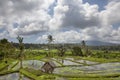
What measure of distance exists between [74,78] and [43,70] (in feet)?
56.8

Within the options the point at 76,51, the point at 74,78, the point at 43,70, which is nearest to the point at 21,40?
the point at 43,70

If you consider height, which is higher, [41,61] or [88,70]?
[41,61]

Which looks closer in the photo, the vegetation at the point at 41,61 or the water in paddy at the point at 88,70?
the vegetation at the point at 41,61

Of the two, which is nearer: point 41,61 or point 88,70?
point 88,70

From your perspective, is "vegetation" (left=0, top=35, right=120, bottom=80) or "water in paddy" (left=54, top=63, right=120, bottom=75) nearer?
"vegetation" (left=0, top=35, right=120, bottom=80)

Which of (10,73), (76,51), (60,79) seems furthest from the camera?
(76,51)

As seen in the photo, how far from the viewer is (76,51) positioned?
147250 mm

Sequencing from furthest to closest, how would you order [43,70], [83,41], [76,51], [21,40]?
[83,41]
[76,51]
[21,40]
[43,70]

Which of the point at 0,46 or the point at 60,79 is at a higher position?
the point at 0,46

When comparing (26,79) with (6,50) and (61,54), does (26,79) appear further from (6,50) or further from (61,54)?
(61,54)

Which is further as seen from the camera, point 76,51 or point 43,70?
point 76,51

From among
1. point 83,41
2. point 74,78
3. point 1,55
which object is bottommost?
point 74,78

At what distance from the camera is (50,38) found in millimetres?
133000

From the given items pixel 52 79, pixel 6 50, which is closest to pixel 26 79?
pixel 52 79
